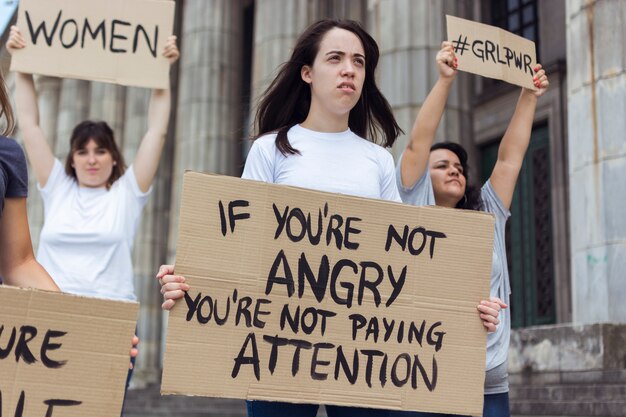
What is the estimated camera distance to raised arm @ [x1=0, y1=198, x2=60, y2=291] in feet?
9.75

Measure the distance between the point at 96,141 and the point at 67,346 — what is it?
9.13ft

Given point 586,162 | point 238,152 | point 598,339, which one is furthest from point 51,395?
point 238,152

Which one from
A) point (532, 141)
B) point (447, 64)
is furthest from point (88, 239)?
point (532, 141)

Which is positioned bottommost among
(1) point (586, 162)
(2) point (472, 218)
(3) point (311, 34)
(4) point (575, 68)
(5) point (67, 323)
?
(5) point (67, 323)

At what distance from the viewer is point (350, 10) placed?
56.9 ft

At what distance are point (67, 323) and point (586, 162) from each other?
6.39 m

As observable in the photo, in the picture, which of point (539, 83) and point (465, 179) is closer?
point (465, 179)

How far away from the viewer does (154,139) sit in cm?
529

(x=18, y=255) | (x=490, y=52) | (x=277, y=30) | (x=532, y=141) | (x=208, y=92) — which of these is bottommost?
(x=18, y=255)

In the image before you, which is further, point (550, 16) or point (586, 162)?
point (550, 16)

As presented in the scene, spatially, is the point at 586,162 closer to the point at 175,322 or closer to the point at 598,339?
the point at 598,339

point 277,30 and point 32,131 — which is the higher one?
point 277,30

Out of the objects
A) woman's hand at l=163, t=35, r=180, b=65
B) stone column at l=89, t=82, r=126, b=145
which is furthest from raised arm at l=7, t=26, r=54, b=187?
stone column at l=89, t=82, r=126, b=145

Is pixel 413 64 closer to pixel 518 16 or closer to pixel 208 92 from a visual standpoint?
pixel 518 16
